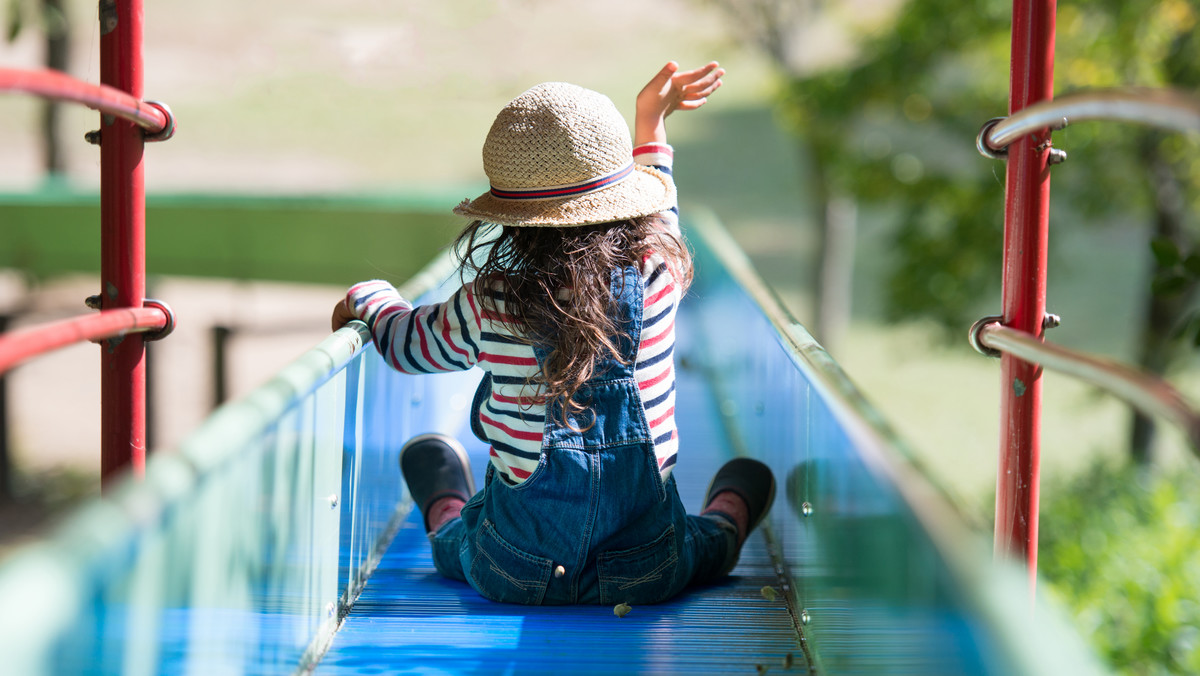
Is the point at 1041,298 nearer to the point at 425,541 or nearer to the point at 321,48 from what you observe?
the point at 425,541

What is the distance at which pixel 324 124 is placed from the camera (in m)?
23.4

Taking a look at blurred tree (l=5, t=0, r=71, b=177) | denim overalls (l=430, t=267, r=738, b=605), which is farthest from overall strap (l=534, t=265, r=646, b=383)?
blurred tree (l=5, t=0, r=71, b=177)

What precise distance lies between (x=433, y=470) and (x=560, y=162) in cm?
87

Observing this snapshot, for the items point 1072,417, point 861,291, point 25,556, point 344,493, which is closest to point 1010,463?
point 344,493

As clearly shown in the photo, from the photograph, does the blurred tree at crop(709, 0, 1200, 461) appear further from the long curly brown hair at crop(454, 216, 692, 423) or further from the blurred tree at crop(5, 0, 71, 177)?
the long curly brown hair at crop(454, 216, 692, 423)

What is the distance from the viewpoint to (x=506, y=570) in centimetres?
225

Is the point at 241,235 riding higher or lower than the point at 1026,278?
higher

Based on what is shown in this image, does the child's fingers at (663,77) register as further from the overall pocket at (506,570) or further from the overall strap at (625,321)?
the overall pocket at (506,570)

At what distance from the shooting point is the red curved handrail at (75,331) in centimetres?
165

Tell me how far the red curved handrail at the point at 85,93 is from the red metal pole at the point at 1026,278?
1493 mm

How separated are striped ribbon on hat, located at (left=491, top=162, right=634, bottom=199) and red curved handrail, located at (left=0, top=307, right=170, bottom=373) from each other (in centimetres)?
67

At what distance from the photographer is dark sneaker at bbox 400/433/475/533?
2.68 m

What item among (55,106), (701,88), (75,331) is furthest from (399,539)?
(55,106)

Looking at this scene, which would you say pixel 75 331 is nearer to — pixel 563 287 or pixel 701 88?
pixel 563 287
